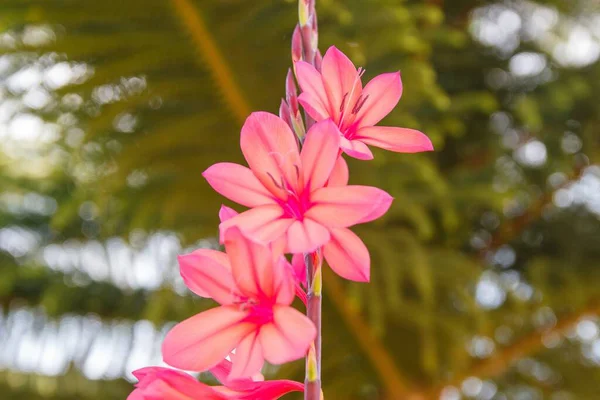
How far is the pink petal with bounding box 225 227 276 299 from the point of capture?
15 centimetres

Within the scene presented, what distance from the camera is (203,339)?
0.48 feet

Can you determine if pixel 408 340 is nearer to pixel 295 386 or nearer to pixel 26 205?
pixel 26 205

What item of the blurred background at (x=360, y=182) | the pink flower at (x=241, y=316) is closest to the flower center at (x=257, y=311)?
the pink flower at (x=241, y=316)

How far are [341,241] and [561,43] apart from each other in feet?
3.27

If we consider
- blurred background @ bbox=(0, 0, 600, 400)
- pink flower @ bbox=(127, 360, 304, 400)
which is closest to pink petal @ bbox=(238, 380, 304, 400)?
pink flower @ bbox=(127, 360, 304, 400)

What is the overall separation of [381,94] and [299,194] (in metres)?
0.04

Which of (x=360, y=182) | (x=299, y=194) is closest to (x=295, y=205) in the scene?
(x=299, y=194)

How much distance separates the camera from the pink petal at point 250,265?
149mm

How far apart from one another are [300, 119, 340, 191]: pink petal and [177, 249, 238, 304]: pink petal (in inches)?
1.2

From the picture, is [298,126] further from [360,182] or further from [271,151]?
[360,182]

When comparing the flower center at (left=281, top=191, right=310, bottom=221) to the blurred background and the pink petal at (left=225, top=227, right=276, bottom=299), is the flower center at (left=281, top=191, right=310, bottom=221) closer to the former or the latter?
the pink petal at (left=225, top=227, right=276, bottom=299)

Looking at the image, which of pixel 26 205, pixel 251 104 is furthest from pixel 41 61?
pixel 26 205

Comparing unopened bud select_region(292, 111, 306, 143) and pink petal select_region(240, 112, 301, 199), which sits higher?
unopened bud select_region(292, 111, 306, 143)

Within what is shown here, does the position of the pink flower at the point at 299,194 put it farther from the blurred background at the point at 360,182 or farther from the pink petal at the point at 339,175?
the blurred background at the point at 360,182
